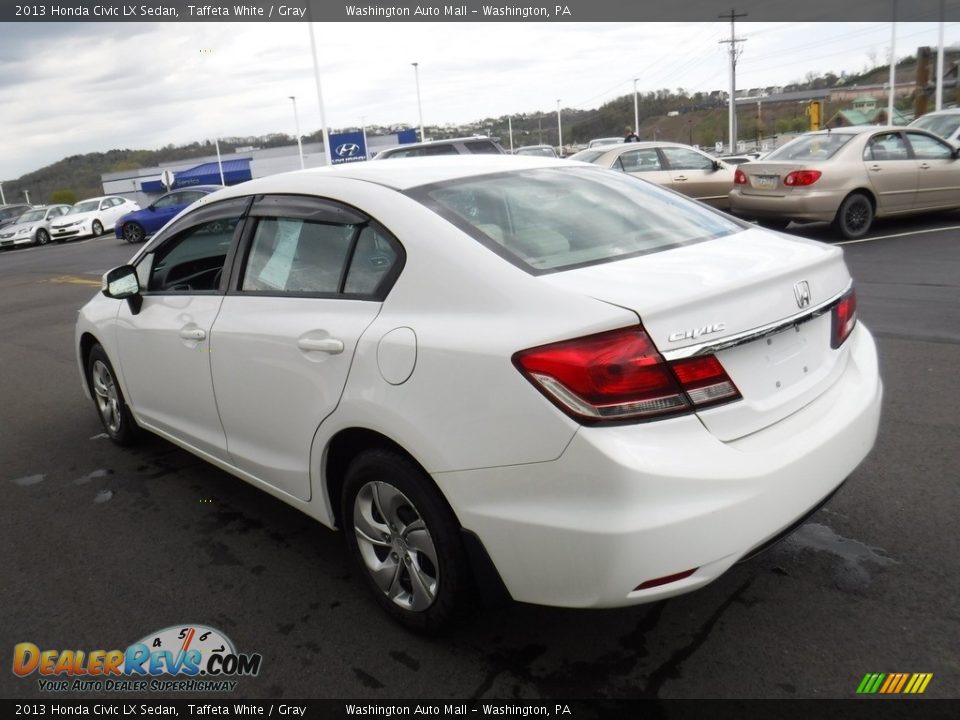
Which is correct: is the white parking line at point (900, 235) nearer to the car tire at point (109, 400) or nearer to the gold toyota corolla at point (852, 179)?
the gold toyota corolla at point (852, 179)

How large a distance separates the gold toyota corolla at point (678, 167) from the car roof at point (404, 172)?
10528mm

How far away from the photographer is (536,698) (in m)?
2.50

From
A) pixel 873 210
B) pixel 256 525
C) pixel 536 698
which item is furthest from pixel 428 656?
pixel 873 210

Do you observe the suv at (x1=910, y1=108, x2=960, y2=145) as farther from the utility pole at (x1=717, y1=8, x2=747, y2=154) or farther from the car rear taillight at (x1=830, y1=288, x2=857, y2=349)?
the utility pole at (x1=717, y1=8, x2=747, y2=154)

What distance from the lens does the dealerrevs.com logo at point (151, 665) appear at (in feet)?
9.06

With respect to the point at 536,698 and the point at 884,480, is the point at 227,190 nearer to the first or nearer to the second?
the point at 536,698

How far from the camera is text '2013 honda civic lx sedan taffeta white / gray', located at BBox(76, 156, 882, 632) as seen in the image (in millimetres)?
2215

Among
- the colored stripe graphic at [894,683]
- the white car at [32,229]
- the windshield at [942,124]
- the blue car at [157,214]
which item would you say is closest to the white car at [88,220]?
the white car at [32,229]

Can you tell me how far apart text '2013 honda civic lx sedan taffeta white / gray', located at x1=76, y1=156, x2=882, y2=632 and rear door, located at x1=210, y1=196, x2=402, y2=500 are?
0.5 inches

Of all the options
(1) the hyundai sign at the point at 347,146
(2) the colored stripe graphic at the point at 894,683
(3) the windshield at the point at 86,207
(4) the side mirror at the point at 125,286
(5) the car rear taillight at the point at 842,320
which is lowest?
(2) the colored stripe graphic at the point at 894,683

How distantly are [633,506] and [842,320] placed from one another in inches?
50.9

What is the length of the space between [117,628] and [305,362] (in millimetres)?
1253

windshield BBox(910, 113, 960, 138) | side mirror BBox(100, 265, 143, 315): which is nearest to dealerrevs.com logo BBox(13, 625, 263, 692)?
side mirror BBox(100, 265, 143, 315)

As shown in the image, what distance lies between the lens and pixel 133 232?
2497 cm
